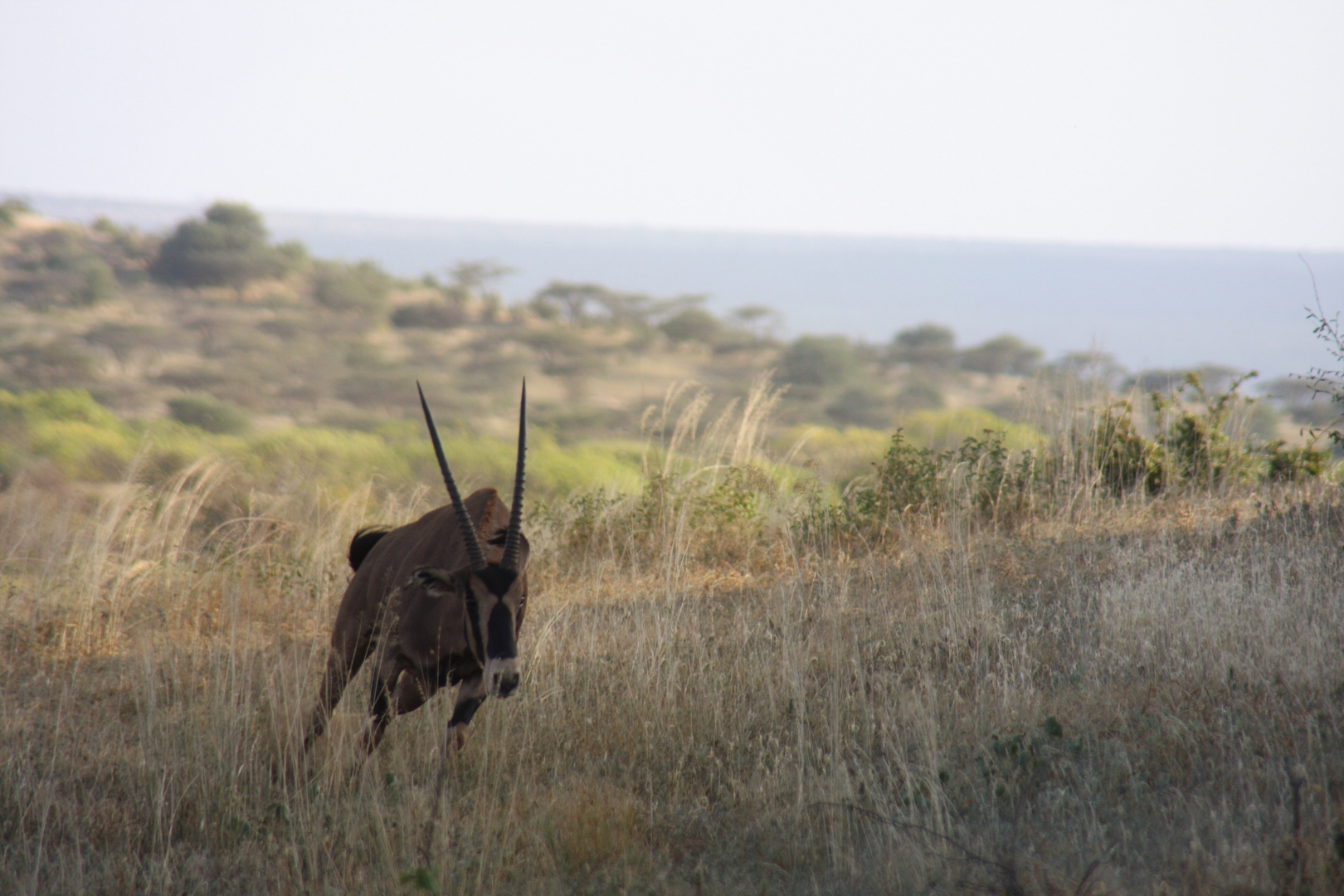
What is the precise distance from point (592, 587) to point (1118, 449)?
538 cm

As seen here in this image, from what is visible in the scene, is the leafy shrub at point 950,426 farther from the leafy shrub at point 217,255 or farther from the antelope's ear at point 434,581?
the leafy shrub at point 217,255

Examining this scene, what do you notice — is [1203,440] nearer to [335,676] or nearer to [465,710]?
[465,710]

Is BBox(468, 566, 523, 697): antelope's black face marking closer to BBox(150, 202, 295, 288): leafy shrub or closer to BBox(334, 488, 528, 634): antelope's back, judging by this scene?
BBox(334, 488, 528, 634): antelope's back

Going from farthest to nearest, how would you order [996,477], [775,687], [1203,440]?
[1203,440]
[996,477]
[775,687]

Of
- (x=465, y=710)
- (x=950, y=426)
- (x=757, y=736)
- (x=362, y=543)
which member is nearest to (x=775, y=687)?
(x=757, y=736)

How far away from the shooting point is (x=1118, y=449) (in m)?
8.88

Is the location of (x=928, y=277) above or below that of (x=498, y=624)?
above

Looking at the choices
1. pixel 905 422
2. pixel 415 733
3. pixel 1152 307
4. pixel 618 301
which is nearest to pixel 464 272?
pixel 618 301

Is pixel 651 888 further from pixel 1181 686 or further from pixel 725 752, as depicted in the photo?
pixel 1181 686

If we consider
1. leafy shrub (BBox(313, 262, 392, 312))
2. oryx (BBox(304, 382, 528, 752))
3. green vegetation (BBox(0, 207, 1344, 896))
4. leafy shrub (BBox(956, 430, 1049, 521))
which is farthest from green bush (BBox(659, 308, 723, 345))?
oryx (BBox(304, 382, 528, 752))

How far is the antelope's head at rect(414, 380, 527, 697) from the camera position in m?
3.27

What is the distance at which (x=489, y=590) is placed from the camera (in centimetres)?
345

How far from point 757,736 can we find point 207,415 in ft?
57.0

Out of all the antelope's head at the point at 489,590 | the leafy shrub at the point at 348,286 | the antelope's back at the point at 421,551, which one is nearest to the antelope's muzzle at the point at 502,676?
the antelope's head at the point at 489,590
